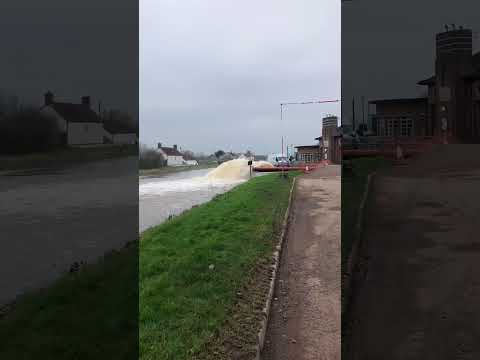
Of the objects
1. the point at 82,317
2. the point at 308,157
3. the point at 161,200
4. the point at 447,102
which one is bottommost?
the point at 82,317

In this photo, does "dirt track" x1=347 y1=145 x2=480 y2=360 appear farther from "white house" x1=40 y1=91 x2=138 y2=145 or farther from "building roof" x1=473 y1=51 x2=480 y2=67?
"white house" x1=40 y1=91 x2=138 y2=145

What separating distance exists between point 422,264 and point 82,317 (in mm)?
3955

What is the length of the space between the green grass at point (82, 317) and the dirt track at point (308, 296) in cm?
160

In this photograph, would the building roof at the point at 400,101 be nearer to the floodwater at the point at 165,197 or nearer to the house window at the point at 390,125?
the house window at the point at 390,125

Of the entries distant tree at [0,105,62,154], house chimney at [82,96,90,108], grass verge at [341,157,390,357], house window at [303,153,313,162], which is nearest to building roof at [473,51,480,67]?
grass verge at [341,157,390,357]

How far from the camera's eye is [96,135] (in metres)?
4.42

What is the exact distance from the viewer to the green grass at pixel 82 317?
4.04 m

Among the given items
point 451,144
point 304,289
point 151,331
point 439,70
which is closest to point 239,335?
point 151,331

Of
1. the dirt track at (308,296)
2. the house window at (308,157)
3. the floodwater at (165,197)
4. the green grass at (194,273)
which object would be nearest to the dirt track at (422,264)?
the dirt track at (308,296)

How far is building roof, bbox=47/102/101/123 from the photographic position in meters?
4.14

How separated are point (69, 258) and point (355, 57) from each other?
14.0 feet

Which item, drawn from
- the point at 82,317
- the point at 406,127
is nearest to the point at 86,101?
the point at 82,317

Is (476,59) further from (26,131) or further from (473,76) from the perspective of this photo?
(26,131)

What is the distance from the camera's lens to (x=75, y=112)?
430 centimetres
